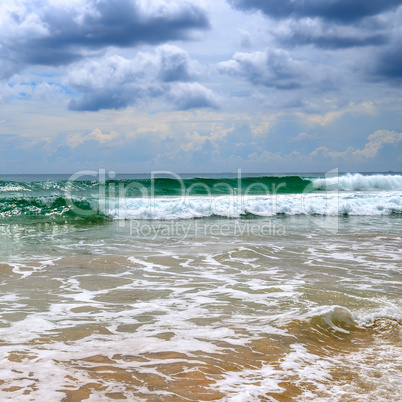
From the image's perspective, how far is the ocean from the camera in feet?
9.67

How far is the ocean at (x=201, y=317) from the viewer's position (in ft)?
9.67

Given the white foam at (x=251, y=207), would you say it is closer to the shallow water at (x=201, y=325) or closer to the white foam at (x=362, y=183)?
the shallow water at (x=201, y=325)

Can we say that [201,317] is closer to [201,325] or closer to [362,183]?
[201,325]

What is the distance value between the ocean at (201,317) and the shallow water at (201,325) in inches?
0.6

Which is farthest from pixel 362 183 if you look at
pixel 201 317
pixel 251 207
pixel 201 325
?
pixel 201 325

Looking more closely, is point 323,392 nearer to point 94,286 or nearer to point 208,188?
point 94,286

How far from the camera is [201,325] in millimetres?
4238

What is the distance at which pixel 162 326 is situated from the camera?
420cm

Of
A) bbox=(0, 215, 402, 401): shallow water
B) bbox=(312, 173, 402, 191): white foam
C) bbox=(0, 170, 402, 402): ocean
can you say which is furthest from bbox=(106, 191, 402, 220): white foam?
bbox=(312, 173, 402, 191): white foam

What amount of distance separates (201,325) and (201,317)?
0.29 m

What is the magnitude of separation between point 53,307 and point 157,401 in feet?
8.44

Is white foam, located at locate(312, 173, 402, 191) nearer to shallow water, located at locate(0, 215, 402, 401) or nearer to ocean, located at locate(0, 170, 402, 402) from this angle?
ocean, located at locate(0, 170, 402, 402)

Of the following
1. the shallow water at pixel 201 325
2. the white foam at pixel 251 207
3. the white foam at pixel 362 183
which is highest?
the white foam at pixel 362 183

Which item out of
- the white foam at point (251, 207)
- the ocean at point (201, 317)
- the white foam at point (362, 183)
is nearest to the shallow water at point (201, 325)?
the ocean at point (201, 317)
